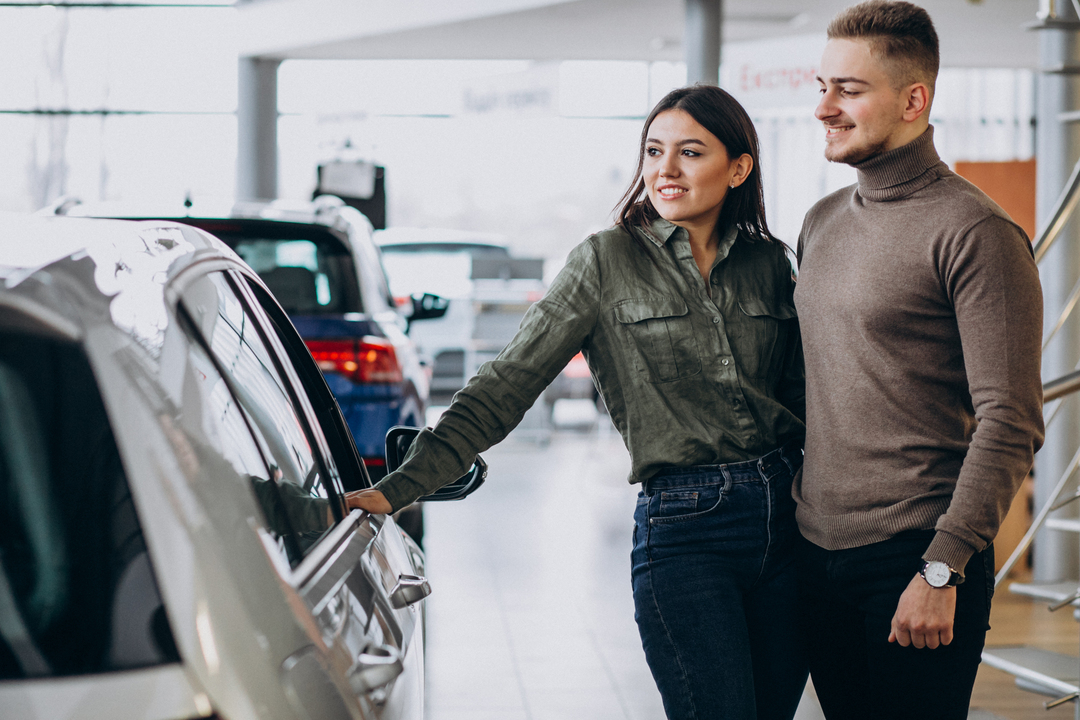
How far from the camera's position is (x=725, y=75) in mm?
6496

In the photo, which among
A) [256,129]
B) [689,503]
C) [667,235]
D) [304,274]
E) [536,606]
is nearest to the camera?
[689,503]

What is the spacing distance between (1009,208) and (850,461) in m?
6.32

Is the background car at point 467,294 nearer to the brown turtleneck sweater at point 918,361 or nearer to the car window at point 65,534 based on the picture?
the brown turtleneck sweater at point 918,361

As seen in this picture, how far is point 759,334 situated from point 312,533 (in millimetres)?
814

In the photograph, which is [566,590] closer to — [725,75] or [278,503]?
[725,75]

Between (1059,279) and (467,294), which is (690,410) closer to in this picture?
(1059,279)

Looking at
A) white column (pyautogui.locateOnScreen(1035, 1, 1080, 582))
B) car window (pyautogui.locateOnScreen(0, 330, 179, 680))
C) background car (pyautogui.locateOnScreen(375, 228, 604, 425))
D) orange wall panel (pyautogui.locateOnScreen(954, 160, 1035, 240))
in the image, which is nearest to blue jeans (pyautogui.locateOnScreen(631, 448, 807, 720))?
car window (pyautogui.locateOnScreen(0, 330, 179, 680))

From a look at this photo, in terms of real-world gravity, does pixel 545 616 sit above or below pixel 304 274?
below

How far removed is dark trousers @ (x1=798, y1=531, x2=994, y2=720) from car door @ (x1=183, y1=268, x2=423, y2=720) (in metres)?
0.64

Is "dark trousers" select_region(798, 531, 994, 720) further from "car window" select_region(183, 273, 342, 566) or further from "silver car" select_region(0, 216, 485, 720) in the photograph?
"silver car" select_region(0, 216, 485, 720)

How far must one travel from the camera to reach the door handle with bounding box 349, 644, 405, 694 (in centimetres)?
104

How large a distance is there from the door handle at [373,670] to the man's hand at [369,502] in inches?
18.3

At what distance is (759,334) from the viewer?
1804 mm

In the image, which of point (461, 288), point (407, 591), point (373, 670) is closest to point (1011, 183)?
point (461, 288)
